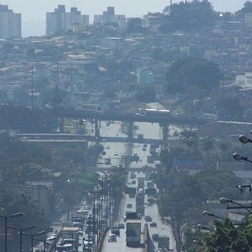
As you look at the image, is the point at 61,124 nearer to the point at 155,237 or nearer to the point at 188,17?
the point at 155,237

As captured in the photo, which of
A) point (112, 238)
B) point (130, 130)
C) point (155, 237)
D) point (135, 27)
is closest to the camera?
point (112, 238)

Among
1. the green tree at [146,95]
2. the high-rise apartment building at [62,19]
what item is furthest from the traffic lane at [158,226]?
the high-rise apartment building at [62,19]

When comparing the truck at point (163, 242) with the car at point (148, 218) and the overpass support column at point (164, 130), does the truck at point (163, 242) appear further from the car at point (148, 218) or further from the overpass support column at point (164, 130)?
the overpass support column at point (164, 130)

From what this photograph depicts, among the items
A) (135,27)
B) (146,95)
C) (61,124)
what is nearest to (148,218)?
(61,124)

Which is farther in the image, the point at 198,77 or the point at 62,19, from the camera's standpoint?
the point at 62,19

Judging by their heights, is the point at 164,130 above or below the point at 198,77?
below

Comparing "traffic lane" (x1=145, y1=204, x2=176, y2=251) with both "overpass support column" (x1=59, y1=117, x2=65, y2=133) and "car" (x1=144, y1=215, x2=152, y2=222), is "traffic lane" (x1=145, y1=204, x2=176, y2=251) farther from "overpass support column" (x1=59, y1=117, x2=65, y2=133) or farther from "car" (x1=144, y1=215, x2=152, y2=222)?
"overpass support column" (x1=59, y1=117, x2=65, y2=133)

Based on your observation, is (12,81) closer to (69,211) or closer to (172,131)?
(172,131)
